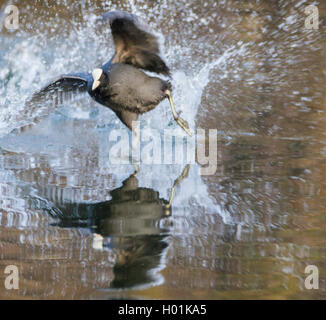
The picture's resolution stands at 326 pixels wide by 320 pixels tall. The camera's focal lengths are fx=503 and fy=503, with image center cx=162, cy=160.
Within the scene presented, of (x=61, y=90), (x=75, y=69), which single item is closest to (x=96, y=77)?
Result: (x=61, y=90)

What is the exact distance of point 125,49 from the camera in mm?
3219

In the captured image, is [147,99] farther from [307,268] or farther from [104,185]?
[307,268]

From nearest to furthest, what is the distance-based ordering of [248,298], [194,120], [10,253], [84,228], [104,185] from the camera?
[248,298]
[10,253]
[84,228]
[104,185]
[194,120]

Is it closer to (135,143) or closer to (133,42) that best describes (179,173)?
(135,143)

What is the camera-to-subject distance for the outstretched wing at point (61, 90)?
345 centimetres

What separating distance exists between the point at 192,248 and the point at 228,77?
3703 mm

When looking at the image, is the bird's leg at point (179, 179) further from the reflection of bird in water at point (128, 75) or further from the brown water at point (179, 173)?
the reflection of bird in water at point (128, 75)

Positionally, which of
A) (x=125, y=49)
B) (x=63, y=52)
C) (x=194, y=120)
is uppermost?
(x=63, y=52)

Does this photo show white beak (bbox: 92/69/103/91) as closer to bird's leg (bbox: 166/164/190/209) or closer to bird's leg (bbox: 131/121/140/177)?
bird's leg (bbox: 131/121/140/177)

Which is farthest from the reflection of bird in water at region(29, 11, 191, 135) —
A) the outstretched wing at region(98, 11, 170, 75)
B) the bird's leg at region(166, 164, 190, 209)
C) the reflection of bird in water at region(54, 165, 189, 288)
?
the reflection of bird in water at region(54, 165, 189, 288)

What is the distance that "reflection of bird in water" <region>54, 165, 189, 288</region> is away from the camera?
1.46m

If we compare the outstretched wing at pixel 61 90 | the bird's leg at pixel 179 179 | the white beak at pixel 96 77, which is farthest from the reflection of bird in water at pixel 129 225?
the outstretched wing at pixel 61 90

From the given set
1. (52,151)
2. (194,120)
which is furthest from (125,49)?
(194,120)
